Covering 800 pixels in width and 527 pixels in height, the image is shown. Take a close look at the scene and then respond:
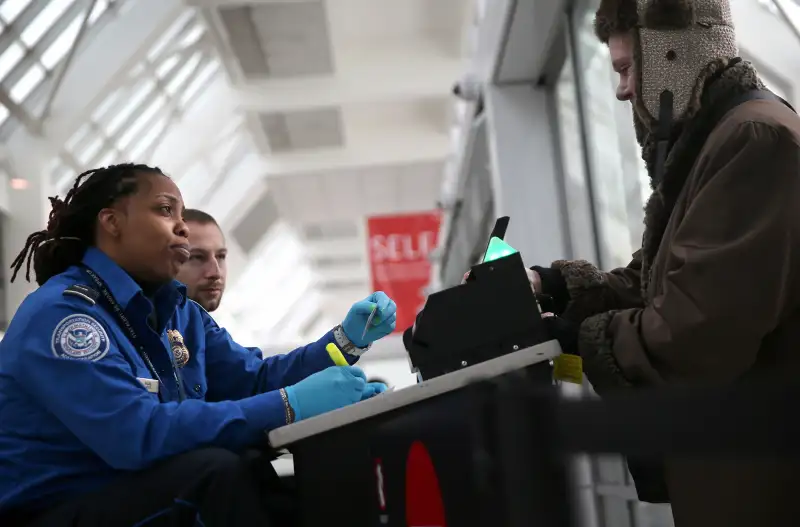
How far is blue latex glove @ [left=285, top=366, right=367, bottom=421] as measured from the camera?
1.53m

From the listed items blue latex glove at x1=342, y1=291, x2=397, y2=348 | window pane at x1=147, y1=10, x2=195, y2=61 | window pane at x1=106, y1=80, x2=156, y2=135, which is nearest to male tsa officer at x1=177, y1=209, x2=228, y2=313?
blue latex glove at x1=342, y1=291, x2=397, y2=348

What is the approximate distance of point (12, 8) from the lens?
610 cm

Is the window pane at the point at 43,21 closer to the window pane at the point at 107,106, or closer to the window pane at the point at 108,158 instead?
the window pane at the point at 107,106

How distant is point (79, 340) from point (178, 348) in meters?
0.38

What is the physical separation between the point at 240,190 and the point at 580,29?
8914mm

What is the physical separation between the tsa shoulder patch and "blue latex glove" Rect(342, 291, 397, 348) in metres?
0.73

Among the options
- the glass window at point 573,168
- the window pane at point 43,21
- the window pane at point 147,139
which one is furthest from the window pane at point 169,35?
the glass window at point 573,168

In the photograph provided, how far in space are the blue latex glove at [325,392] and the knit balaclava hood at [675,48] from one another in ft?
2.50

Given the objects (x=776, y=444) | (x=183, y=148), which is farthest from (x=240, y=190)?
(x=776, y=444)

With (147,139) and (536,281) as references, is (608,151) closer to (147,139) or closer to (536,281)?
(536,281)

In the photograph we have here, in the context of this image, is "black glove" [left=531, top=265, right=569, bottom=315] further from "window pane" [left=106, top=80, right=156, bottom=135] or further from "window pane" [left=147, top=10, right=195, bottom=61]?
"window pane" [left=106, top=80, right=156, bottom=135]

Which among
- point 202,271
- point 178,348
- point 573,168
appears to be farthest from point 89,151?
point 178,348

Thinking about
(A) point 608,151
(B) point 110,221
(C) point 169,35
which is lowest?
(B) point 110,221

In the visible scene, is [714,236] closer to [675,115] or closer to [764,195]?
[764,195]
